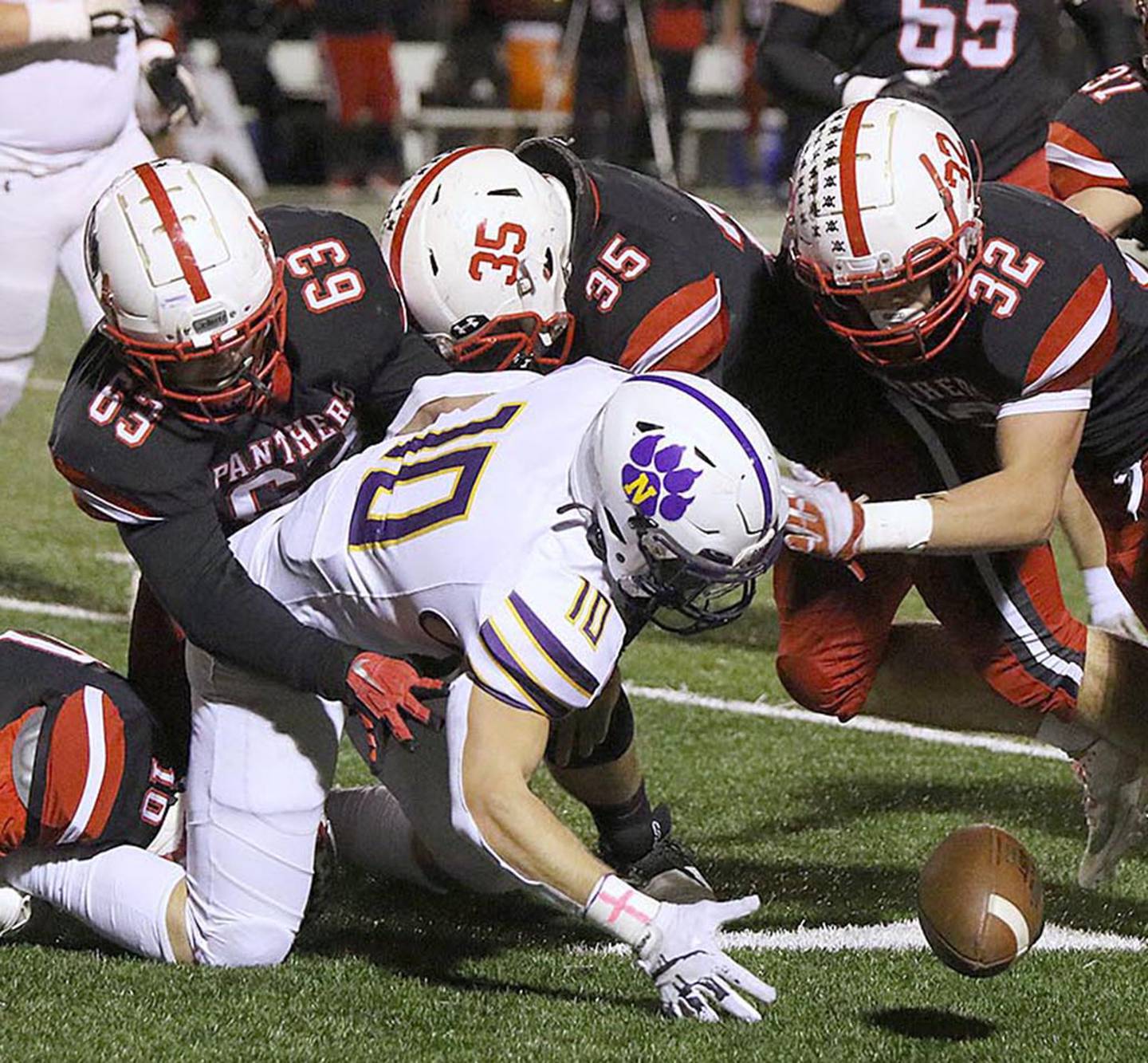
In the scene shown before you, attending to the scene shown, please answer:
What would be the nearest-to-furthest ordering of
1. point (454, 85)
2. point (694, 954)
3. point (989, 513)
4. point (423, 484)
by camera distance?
point (694, 954) → point (423, 484) → point (989, 513) → point (454, 85)

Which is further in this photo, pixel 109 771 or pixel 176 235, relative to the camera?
pixel 109 771

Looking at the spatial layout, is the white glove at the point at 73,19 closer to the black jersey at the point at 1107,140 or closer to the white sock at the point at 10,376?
the white sock at the point at 10,376

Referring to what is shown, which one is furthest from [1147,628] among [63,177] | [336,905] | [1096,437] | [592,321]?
[63,177]

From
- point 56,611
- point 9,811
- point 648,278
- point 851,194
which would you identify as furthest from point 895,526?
point 56,611

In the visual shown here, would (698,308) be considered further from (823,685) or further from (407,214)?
(823,685)

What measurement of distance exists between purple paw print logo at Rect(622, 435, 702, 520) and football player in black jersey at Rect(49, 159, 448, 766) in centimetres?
45

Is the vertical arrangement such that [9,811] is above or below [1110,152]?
below

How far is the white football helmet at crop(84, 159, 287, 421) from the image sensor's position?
118 inches

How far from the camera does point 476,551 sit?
9.34ft

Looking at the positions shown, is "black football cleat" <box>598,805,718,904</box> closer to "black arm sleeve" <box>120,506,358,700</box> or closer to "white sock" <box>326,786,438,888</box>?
"white sock" <box>326,786,438,888</box>

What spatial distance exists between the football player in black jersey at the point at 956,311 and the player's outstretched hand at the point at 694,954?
585 millimetres

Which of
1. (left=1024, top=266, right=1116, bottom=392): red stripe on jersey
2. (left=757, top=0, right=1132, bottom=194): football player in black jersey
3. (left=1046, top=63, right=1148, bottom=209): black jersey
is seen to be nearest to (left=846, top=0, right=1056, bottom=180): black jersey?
(left=757, top=0, right=1132, bottom=194): football player in black jersey

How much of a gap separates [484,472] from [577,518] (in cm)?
15

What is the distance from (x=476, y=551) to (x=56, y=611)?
2.61m
